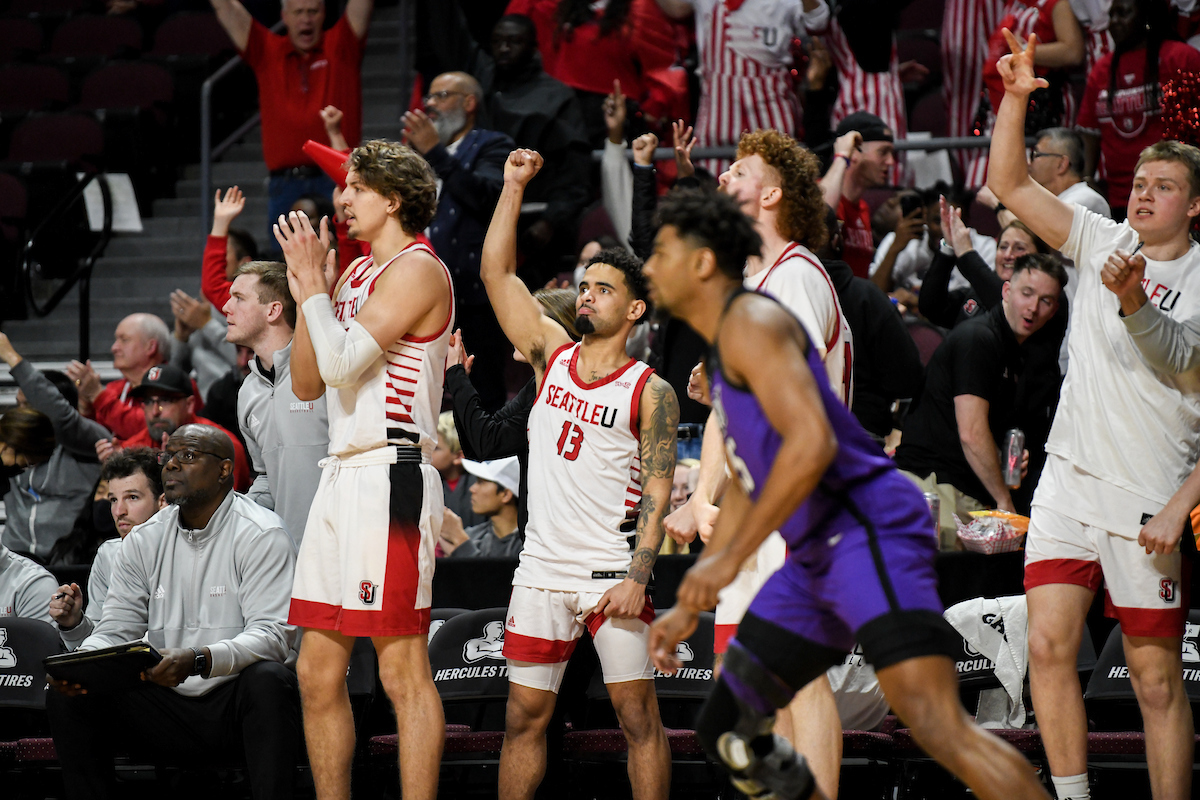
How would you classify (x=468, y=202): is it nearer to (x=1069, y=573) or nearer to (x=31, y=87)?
(x=1069, y=573)

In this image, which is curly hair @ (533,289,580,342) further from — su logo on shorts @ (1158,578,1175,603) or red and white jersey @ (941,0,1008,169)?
red and white jersey @ (941,0,1008,169)

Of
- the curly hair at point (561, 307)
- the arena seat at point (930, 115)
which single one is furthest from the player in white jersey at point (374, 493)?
the arena seat at point (930, 115)

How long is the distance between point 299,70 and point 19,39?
16.1 feet

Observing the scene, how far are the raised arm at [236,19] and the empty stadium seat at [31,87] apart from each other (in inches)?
143

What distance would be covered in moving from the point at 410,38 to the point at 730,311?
32.6 feet

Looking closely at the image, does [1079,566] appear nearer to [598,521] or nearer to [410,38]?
[598,521]

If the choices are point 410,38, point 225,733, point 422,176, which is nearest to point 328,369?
point 422,176

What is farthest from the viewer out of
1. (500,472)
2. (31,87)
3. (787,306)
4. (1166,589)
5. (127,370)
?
(31,87)

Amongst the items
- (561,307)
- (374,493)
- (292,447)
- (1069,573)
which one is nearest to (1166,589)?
(1069,573)

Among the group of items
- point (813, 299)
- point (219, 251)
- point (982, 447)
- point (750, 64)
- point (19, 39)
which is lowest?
point (982, 447)

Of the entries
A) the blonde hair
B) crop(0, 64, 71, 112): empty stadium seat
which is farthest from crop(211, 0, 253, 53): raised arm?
crop(0, 64, 71, 112): empty stadium seat

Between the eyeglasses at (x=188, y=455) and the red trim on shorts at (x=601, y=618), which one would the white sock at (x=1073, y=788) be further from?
the eyeglasses at (x=188, y=455)

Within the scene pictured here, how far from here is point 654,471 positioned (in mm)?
4691

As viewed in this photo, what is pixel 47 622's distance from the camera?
5859 mm
